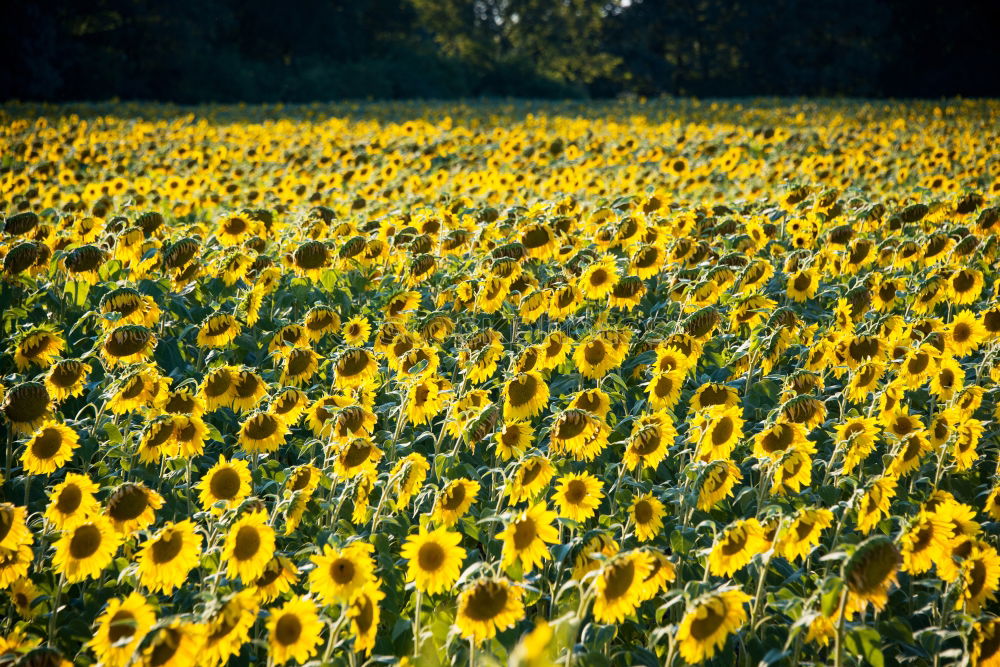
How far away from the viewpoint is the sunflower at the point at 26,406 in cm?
282

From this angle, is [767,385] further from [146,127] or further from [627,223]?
[146,127]

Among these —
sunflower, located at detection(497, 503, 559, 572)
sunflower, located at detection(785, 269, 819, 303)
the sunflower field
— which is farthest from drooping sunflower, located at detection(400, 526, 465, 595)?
sunflower, located at detection(785, 269, 819, 303)

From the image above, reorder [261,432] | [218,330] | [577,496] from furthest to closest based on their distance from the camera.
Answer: [218,330]
[261,432]
[577,496]

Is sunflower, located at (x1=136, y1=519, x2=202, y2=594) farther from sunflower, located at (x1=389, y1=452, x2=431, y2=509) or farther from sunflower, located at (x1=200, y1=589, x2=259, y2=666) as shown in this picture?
sunflower, located at (x1=389, y1=452, x2=431, y2=509)

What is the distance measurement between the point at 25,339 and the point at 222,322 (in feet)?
2.56

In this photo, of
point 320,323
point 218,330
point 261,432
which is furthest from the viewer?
point 218,330

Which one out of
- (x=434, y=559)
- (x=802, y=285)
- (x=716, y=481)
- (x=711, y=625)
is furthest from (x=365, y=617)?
(x=802, y=285)

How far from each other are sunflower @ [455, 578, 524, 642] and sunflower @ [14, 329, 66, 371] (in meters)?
→ 2.25

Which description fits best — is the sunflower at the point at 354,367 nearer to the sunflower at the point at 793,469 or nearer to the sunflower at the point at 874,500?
the sunflower at the point at 793,469

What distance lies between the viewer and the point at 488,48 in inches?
1799

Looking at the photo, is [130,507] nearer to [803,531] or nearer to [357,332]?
[357,332]

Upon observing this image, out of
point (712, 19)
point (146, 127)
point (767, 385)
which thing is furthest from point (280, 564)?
point (712, 19)

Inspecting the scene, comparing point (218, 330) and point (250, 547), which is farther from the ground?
point (218, 330)

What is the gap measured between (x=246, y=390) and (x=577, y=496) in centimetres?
133
